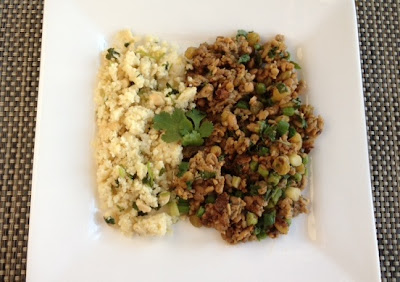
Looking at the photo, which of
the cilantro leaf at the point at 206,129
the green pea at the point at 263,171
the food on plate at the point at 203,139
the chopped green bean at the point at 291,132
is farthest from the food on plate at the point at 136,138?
the chopped green bean at the point at 291,132

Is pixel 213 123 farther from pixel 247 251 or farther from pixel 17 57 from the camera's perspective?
pixel 17 57

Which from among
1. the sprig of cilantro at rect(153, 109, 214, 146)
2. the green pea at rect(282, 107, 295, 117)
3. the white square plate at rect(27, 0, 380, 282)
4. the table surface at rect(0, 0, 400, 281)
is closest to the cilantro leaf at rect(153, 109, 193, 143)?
the sprig of cilantro at rect(153, 109, 214, 146)

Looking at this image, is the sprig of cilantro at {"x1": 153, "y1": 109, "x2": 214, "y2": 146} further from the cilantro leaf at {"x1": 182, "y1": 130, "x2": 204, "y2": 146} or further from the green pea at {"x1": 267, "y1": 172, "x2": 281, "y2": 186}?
the green pea at {"x1": 267, "y1": 172, "x2": 281, "y2": 186}

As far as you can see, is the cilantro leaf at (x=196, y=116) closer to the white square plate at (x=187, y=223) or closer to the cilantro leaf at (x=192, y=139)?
the cilantro leaf at (x=192, y=139)

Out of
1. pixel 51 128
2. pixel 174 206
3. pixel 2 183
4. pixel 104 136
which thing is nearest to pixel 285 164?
pixel 174 206

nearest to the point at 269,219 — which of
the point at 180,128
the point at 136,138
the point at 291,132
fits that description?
the point at 291,132

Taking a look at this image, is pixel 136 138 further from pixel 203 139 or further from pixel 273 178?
pixel 273 178
